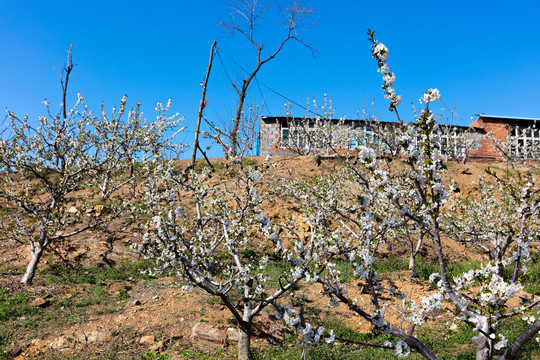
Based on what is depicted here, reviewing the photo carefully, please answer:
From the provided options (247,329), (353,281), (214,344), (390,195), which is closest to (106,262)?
(214,344)

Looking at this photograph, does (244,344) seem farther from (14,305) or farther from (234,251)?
(14,305)

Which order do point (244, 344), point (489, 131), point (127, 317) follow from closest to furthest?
point (244, 344) < point (127, 317) < point (489, 131)

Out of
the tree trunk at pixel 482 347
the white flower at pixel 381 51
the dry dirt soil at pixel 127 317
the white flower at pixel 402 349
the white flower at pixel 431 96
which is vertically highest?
the white flower at pixel 381 51

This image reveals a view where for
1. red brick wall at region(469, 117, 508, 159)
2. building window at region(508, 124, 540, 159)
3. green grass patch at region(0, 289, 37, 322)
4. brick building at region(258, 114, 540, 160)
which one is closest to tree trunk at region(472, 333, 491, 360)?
green grass patch at region(0, 289, 37, 322)

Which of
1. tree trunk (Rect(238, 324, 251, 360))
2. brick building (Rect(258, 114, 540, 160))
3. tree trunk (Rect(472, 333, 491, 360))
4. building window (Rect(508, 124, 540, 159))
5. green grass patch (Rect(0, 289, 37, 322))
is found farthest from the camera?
brick building (Rect(258, 114, 540, 160))

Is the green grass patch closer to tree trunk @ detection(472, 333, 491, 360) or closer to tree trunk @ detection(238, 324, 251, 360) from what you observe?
tree trunk @ detection(238, 324, 251, 360)

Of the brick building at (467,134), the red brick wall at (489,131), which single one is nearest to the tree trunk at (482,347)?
the brick building at (467,134)

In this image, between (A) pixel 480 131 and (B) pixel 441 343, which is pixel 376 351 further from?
(A) pixel 480 131

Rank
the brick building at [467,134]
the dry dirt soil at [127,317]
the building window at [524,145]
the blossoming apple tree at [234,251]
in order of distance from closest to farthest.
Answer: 1. the blossoming apple tree at [234,251]
2. the dry dirt soil at [127,317]
3. the building window at [524,145]
4. the brick building at [467,134]

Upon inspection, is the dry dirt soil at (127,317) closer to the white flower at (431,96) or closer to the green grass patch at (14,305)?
the green grass patch at (14,305)

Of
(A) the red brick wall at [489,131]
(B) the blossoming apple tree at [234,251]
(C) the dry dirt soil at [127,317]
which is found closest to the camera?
(B) the blossoming apple tree at [234,251]

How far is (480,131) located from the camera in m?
33.1

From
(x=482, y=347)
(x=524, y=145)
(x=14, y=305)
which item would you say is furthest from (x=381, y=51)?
(x=524, y=145)

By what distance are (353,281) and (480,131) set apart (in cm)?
2852
